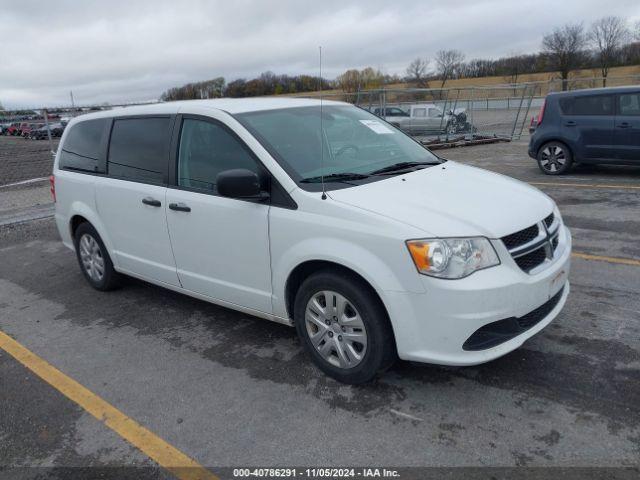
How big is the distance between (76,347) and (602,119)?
9.70 m

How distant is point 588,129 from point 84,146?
8.92 m

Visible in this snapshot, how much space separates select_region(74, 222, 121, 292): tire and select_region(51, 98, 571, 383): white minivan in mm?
281

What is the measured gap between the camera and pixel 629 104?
9.81 m

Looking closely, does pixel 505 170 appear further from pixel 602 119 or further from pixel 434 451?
pixel 434 451

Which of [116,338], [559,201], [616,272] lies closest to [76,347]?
[116,338]

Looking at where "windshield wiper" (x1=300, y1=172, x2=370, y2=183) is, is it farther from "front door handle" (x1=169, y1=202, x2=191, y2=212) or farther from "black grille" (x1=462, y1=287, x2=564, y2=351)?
"black grille" (x1=462, y1=287, x2=564, y2=351)

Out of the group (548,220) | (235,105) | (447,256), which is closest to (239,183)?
(235,105)

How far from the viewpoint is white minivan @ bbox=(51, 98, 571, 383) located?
2.99 m

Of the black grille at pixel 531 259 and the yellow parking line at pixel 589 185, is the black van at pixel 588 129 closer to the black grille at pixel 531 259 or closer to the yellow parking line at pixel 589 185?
the yellow parking line at pixel 589 185

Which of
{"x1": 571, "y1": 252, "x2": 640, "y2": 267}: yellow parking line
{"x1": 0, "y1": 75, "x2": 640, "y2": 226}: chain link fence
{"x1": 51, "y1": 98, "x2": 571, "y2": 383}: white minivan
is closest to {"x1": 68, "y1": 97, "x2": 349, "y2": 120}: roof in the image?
{"x1": 51, "y1": 98, "x2": 571, "y2": 383}: white minivan

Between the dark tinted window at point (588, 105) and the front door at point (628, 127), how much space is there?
198mm

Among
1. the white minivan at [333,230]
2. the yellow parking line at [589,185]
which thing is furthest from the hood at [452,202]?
the yellow parking line at [589,185]

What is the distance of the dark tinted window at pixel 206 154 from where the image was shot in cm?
381

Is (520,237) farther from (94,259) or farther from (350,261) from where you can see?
(94,259)
